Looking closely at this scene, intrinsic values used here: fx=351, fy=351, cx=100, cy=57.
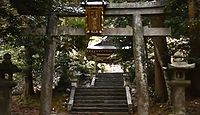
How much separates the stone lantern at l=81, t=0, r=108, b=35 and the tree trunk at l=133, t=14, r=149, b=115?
113 cm

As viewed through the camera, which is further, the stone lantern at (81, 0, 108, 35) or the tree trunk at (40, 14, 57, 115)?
the stone lantern at (81, 0, 108, 35)

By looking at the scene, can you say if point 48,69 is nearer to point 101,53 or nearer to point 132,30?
point 132,30

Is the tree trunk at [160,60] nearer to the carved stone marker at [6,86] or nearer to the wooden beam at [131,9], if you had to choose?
the wooden beam at [131,9]

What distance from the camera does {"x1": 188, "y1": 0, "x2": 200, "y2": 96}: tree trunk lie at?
10.7 m

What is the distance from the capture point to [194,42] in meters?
13.8

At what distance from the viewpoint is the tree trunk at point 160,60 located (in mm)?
14688

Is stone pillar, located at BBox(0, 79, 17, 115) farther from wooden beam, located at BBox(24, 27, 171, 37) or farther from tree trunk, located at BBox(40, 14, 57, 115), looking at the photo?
wooden beam, located at BBox(24, 27, 171, 37)

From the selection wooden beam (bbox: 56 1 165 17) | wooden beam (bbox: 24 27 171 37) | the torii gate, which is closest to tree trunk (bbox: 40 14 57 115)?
the torii gate

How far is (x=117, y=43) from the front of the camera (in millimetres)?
17078

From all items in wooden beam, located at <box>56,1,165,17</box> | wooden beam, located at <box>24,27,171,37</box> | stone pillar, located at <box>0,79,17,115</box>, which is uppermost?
wooden beam, located at <box>56,1,165,17</box>

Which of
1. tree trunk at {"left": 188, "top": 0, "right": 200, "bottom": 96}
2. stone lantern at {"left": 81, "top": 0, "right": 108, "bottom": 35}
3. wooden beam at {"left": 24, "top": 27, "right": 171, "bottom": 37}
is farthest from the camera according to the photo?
wooden beam at {"left": 24, "top": 27, "right": 171, "bottom": 37}

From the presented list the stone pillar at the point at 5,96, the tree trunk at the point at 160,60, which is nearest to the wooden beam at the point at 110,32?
the stone pillar at the point at 5,96

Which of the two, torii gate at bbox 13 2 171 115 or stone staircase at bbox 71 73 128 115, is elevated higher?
torii gate at bbox 13 2 171 115

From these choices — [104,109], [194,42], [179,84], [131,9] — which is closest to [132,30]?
[131,9]
